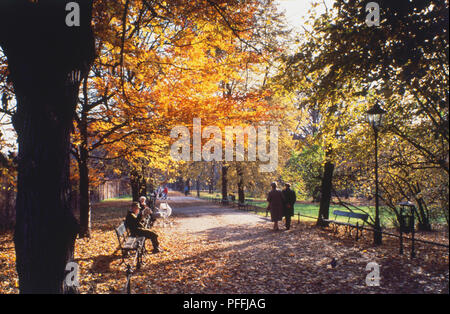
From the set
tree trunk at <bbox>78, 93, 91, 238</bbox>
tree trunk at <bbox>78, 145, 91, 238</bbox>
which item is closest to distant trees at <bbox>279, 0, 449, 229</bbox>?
tree trunk at <bbox>78, 93, 91, 238</bbox>

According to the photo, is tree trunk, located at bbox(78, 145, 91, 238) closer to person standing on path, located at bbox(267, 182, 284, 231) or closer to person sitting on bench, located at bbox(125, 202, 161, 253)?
person sitting on bench, located at bbox(125, 202, 161, 253)

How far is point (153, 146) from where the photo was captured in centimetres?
867

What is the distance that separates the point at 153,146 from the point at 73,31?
5355 millimetres

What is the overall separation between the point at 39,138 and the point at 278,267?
550 cm

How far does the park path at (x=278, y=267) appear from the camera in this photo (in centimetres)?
476

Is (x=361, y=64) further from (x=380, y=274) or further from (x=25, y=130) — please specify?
(x=25, y=130)

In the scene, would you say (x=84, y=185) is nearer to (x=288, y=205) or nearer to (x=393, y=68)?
(x=288, y=205)

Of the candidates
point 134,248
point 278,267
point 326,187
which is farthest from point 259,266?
point 326,187

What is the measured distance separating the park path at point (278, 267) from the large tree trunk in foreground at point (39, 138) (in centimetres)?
223

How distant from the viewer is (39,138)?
3.30 meters

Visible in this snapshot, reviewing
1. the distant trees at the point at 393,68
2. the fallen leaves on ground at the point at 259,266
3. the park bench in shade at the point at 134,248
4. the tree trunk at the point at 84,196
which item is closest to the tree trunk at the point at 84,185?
the tree trunk at the point at 84,196

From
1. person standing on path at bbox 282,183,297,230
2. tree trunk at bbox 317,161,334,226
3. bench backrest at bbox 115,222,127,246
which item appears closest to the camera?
bench backrest at bbox 115,222,127,246

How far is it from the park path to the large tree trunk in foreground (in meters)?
2.23

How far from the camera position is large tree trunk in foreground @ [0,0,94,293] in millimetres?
3242
